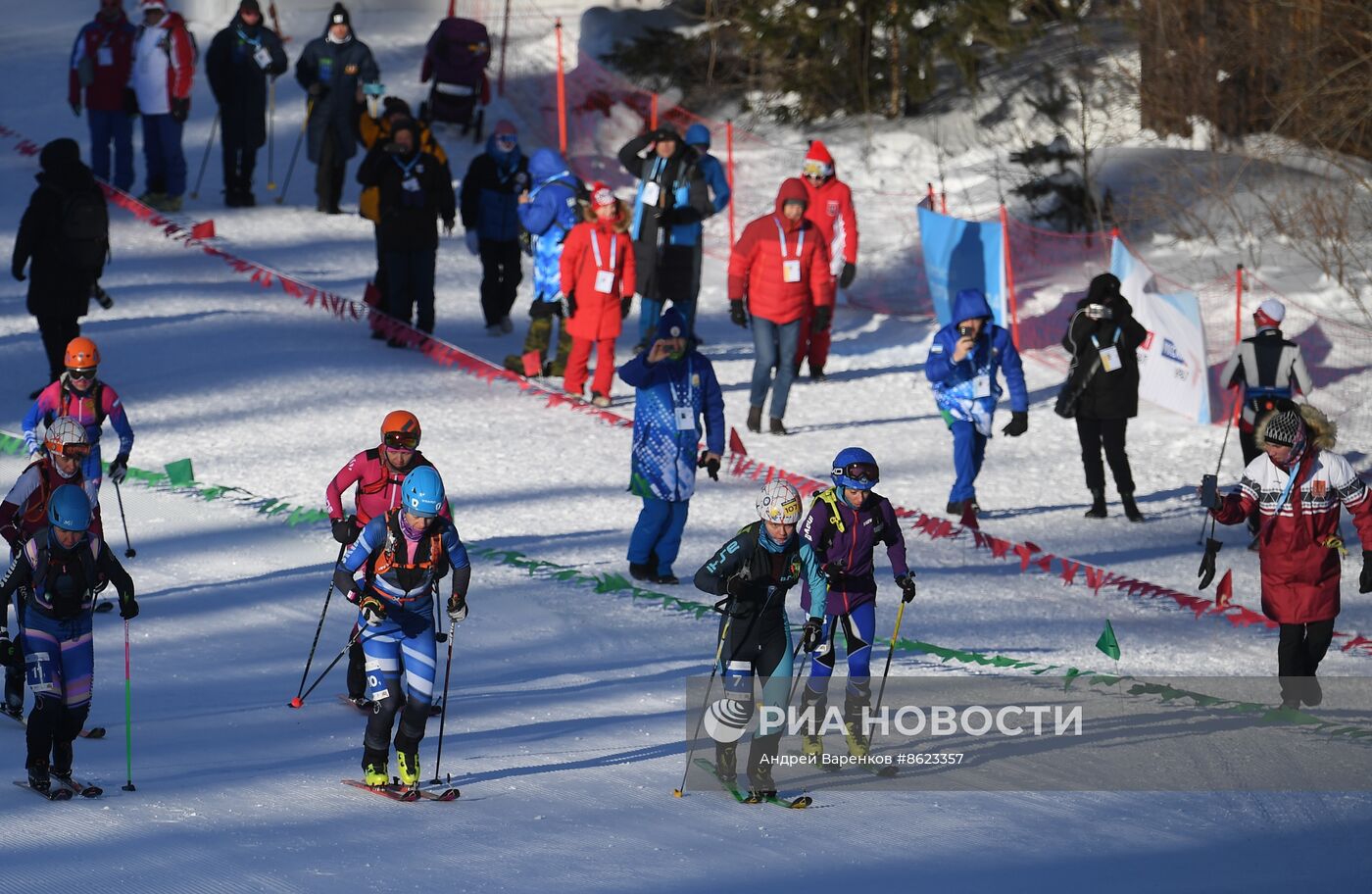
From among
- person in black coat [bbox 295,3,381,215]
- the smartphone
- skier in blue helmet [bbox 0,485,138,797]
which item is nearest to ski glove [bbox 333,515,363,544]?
skier in blue helmet [bbox 0,485,138,797]

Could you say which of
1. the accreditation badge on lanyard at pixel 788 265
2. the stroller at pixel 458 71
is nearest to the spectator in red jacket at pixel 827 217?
the accreditation badge on lanyard at pixel 788 265

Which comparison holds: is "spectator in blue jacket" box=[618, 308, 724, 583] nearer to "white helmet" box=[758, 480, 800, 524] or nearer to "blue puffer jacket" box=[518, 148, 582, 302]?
"white helmet" box=[758, 480, 800, 524]

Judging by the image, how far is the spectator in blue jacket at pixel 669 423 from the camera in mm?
12141

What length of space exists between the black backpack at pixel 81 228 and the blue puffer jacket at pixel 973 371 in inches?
232

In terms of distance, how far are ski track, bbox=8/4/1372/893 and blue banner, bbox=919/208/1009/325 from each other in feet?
1.91

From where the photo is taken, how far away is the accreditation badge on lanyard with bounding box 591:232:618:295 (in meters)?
15.4

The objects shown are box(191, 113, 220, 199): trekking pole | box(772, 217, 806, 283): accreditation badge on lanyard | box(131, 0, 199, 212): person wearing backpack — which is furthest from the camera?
box(191, 113, 220, 199): trekking pole

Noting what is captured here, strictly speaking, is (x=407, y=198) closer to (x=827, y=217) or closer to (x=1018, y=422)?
(x=827, y=217)

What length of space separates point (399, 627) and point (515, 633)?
2977mm

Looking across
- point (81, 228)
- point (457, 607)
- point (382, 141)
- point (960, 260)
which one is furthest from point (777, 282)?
point (457, 607)

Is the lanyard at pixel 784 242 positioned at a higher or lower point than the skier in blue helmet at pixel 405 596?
higher

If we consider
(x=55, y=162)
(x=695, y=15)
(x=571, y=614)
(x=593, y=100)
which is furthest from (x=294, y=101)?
(x=571, y=614)

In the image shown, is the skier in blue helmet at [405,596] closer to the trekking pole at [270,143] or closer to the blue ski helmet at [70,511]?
the blue ski helmet at [70,511]

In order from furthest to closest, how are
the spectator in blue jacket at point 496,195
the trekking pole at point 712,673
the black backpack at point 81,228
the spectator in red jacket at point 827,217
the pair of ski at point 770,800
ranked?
the spectator in red jacket at point 827,217, the spectator in blue jacket at point 496,195, the black backpack at point 81,228, the pair of ski at point 770,800, the trekking pole at point 712,673
